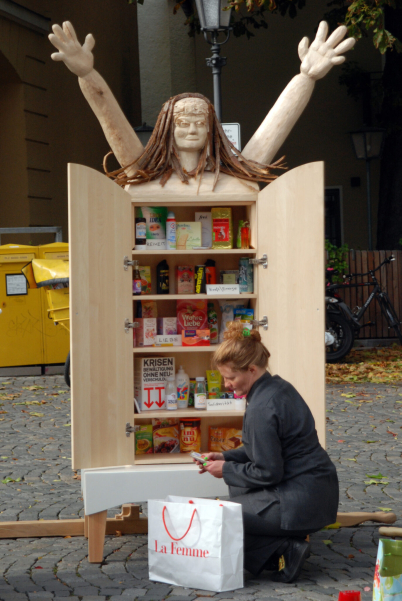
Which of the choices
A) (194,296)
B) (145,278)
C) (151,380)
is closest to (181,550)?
(151,380)

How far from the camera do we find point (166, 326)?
487 cm

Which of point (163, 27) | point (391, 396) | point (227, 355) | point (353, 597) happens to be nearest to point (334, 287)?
point (391, 396)

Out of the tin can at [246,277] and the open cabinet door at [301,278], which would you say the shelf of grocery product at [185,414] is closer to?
the open cabinet door at [301,278]

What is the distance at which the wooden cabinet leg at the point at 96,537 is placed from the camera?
4098 mm

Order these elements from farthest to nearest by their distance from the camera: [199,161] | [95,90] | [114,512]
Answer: [114,512]
[199,161]
[95,90]

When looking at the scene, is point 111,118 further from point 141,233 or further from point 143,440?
point 143,440

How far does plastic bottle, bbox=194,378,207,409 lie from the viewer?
15.6 ft

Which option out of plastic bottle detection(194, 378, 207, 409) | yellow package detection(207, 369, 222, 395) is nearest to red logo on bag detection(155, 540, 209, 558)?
plastic bottle detection(194, 378, 207, 409)

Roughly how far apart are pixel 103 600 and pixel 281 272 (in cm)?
198

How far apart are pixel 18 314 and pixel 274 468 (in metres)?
7.69

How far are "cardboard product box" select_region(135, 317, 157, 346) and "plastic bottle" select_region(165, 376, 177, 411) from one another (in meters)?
0.26

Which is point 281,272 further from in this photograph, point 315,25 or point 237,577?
point 315,25

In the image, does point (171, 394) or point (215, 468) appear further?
point (171, 394)

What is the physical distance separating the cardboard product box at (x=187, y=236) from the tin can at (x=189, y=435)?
1078 millimetres
